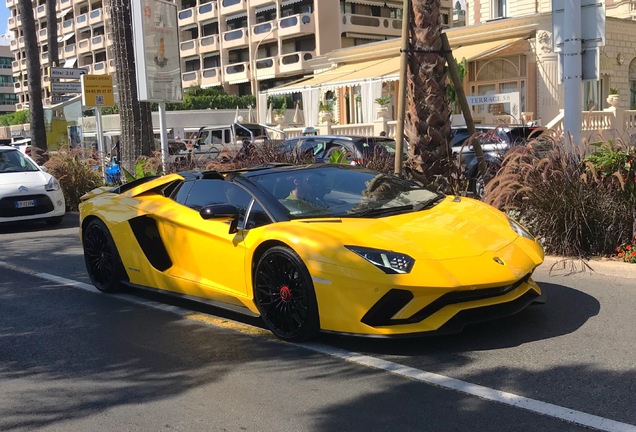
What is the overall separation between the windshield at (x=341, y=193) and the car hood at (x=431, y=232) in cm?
23

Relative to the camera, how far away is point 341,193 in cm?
583

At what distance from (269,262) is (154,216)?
68.4 inches

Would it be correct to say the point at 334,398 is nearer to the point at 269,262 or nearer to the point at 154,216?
the point at 269,262

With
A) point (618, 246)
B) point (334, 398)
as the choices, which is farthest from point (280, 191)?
point (618, 246)

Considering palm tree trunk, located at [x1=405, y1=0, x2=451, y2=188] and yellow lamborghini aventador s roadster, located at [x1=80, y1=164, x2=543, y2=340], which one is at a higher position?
palm tree trunk, located at [x1=405, y1=0, x2=451, y2=188]

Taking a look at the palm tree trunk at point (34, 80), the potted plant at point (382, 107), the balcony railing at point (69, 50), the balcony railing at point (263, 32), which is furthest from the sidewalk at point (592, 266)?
the balcony railing at point (69, 50)

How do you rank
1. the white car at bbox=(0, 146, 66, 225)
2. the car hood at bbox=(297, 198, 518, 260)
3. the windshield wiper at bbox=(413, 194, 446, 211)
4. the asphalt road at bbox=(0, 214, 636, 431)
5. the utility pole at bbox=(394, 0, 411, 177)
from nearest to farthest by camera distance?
1. the asphalt road at bbox=(0, 214, 636, 431)
2. the car hood at bbox=(297, 198, 518, 260)
3. the windshield wiper at bbox=(413, 194, 446, 211)
4. the utility pole at bbox=(394, 0, 411, 177)
5. the white car at bbox=(0, 146, 66, 225)

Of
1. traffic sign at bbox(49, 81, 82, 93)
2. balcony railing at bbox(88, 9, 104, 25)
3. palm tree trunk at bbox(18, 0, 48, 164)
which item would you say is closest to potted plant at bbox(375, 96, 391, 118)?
traffic sign at bbox(49, 81, 82, 93)

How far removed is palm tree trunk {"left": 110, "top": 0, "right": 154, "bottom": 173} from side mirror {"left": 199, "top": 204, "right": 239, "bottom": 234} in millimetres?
9553

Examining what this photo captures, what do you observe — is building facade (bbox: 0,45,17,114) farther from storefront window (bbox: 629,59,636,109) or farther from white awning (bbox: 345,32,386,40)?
storefront window (bbox: 629,59,636,109)

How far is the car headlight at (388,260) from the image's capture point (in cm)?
458

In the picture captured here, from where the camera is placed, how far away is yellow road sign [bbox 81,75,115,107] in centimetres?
1658

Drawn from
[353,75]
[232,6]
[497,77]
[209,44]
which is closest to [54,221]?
[353,75]

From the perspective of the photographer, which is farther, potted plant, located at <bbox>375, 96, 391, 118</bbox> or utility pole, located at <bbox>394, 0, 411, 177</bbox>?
potted plant, located at <bbox>375, 96, 391, 118</bbox>
